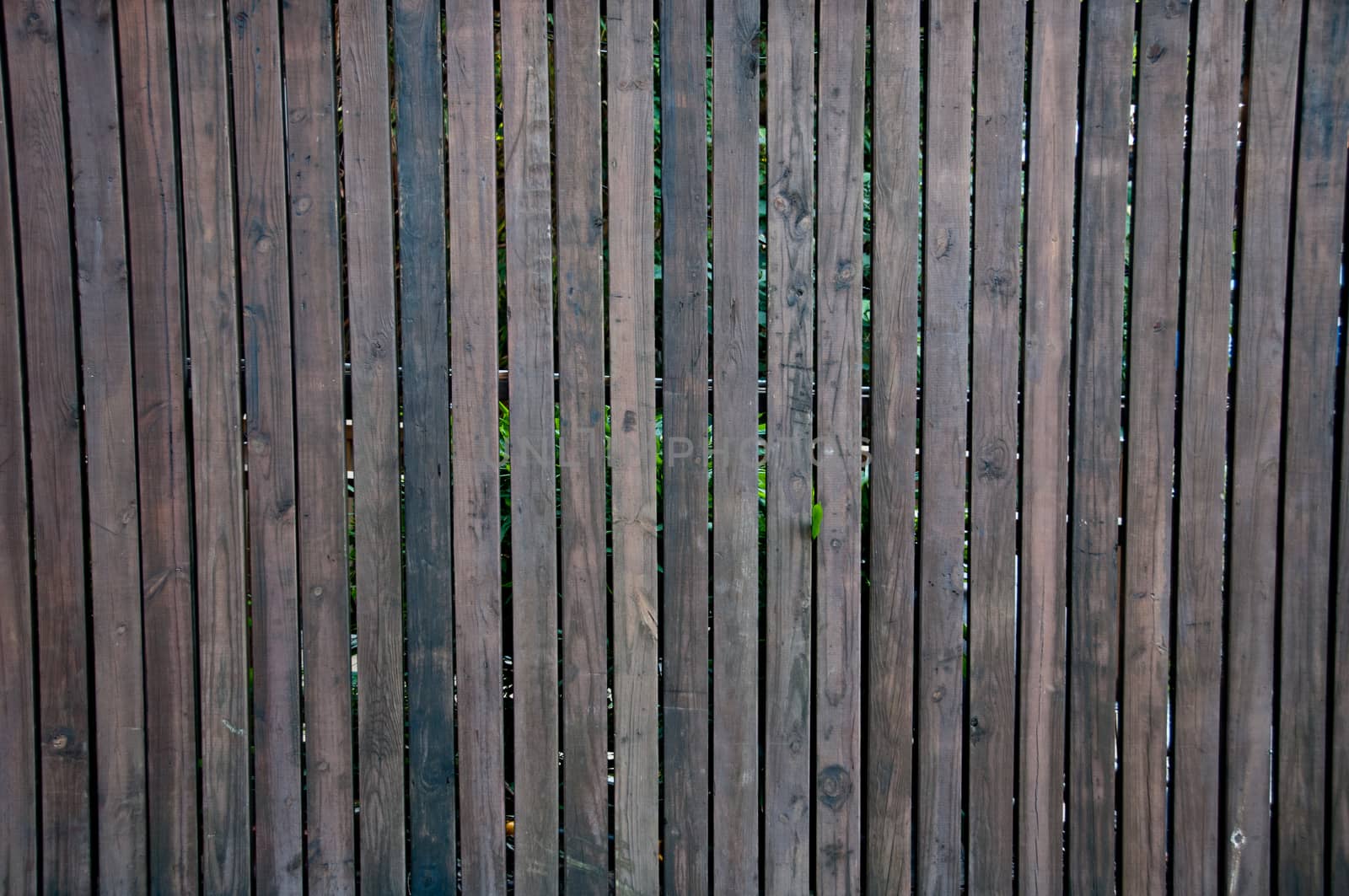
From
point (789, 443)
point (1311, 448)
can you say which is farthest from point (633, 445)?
point (1311, 448)

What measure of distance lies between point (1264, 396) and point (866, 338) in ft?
2.96

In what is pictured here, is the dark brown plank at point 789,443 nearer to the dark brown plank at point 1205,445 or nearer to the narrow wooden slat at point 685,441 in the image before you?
the narrow wooden slat at point 685,441

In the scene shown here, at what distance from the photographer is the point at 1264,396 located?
6.23 ft

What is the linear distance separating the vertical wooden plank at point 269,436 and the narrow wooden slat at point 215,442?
0.11 ft

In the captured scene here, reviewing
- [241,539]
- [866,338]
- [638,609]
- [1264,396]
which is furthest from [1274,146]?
[241,539]

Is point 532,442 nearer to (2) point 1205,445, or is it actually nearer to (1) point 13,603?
(1) point 13,603

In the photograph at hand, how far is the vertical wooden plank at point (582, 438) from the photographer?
187cm

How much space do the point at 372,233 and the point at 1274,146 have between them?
2.07 meters

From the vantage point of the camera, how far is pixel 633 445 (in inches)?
74.5

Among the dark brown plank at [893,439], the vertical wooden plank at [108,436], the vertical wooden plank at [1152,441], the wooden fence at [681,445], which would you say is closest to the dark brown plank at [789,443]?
the wooden fence at [681,445]

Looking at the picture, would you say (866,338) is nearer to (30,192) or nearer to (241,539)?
(241,539)

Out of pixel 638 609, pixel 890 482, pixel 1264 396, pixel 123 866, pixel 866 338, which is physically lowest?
pixel 123 866

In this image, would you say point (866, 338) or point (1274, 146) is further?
point (866, 338)

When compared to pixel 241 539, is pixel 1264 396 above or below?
above
